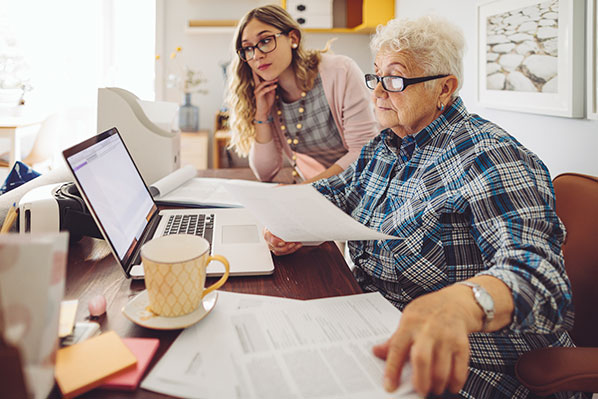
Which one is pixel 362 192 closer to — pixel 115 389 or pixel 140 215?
pixel 140 215

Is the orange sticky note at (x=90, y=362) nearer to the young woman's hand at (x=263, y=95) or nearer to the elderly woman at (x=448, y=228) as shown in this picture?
the elderly woman at (x=448, y=228)

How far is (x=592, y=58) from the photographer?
4.74 ft

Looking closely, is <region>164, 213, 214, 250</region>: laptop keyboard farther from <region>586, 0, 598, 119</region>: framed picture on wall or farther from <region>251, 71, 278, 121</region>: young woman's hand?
<region>586, 0, 598, 119</region>: framed picture on wall

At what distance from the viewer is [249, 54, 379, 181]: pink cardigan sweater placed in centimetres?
177

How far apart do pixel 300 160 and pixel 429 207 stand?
1.03 m

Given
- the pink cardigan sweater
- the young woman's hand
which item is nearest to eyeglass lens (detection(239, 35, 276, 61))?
the young woman's hand

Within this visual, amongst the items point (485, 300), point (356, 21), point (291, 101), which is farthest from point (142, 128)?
point (356, 21)

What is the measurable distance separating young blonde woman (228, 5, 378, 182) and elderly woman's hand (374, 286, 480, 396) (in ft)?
3.65

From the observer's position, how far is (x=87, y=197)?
0.76m

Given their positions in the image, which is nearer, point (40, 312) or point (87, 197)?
point (40, 312)

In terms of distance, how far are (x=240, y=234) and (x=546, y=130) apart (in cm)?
131

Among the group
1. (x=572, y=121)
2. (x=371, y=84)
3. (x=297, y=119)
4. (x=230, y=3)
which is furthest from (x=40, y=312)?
(x=230, y=3)

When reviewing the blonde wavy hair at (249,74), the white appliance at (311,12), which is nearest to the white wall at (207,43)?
the white appliance at (311,12)

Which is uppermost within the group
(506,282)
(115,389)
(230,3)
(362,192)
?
(230,3)
